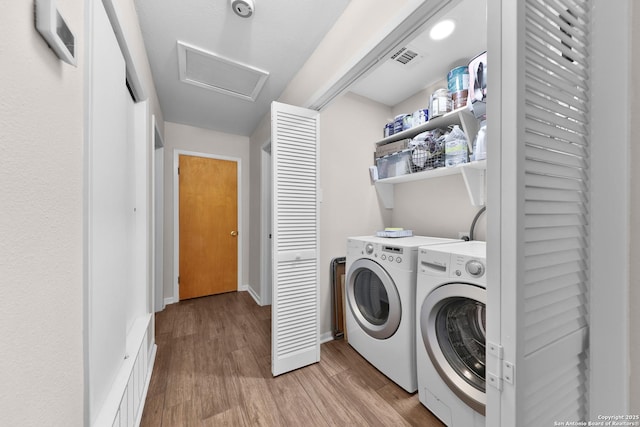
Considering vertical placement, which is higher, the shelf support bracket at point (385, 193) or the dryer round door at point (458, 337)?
the shelf support bracket at point (385, 193)

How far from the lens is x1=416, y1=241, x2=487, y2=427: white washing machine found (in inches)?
44.7

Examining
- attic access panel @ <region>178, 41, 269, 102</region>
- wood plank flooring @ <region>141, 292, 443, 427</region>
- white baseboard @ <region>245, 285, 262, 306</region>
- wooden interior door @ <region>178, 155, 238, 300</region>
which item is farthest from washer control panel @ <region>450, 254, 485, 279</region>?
wooden interior door @ <region>178, 155, 238, 300</region>

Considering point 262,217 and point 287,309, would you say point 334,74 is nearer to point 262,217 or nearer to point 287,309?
point 287,309

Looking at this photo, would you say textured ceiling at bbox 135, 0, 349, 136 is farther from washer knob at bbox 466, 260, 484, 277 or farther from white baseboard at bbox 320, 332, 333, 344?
white baseboard at bbox 320, 332, 333, 344

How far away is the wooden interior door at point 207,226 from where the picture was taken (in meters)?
3.18

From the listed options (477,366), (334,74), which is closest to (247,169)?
(334,74)

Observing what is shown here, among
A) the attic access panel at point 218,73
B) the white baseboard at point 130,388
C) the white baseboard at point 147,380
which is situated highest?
the attic access panel at point 218,73

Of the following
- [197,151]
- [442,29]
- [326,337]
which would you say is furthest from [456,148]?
[197,151]

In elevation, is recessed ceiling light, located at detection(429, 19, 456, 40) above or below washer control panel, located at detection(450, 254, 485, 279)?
above

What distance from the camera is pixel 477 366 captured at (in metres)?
1.21

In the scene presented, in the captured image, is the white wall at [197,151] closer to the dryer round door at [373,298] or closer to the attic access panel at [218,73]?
the attic access panel at [218,73]

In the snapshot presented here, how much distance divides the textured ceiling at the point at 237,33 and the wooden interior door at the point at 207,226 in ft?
3.93

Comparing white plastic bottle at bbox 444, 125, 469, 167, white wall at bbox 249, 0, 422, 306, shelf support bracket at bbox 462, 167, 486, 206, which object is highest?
white wall at bbox 249, 0, 422, 306

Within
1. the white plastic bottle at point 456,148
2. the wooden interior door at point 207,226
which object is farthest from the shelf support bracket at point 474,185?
the wooden interior door at point 207,226
